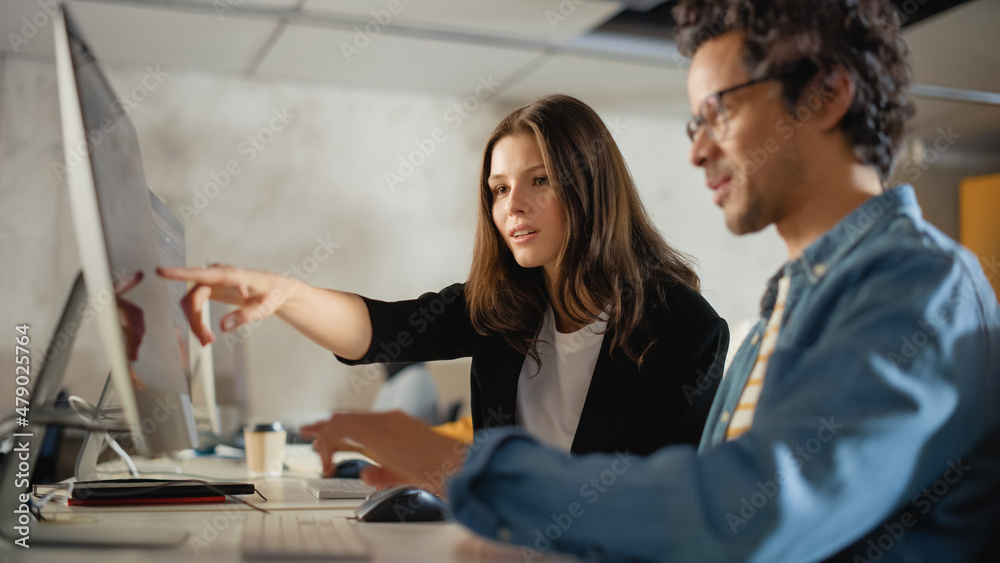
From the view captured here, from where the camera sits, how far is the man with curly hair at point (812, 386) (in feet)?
2.09

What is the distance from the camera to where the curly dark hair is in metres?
0.93

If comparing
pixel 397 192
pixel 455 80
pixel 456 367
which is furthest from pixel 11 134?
pixel 456 367

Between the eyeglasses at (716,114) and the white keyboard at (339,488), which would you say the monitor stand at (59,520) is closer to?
the white keyboard at (339,488)

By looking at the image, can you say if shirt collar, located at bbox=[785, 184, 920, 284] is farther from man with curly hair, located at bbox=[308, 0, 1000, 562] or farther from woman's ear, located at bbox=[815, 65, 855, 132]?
woman's ear, located at bbox=[815, 65, 855, 132]

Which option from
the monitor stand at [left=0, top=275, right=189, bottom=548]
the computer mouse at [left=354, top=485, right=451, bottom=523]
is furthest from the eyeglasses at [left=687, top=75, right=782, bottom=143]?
the monitor stand at [left=0, top=275, right=189, bottom=548]

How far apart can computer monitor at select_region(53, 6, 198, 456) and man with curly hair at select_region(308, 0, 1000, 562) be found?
0.21 meters

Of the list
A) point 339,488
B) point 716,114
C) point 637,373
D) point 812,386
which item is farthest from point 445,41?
point 812,386

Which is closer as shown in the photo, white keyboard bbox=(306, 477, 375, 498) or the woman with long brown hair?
white keyboard bbox=(306, 477, 375, 498)

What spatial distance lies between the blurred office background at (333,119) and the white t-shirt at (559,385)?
2.37m

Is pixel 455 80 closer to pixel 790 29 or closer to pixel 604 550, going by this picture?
pixel 790 29

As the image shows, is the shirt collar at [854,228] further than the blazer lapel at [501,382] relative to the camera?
No

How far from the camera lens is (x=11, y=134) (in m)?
4.21

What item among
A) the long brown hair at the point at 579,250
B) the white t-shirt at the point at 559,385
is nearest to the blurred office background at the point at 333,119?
the long brown hair at the point at 579,250

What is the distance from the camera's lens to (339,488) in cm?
145
